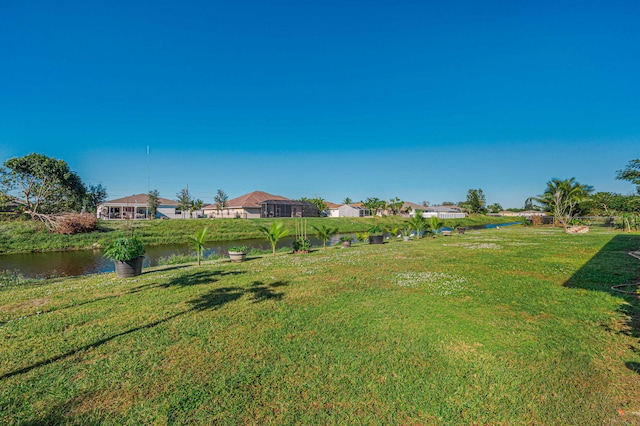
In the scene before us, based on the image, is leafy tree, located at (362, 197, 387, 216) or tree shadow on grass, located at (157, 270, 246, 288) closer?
tree shadow on grass, located at (157, 270, 246, 288)

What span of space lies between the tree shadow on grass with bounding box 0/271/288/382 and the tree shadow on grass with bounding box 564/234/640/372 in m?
7.26

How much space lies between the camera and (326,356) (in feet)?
14.4

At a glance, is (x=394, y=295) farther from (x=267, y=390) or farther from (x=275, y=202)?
(x=275, y=202)

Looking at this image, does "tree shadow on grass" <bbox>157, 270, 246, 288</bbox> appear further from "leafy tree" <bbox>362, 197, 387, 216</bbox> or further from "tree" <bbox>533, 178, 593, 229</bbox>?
"leafy tree" <bbox>362, 197, 387, 216</bbox>

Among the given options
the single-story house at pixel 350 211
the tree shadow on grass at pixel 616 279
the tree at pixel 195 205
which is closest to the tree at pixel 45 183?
the tree at pixel 195 205

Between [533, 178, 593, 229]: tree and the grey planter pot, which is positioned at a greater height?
[533, 178, 593, 229]: tree

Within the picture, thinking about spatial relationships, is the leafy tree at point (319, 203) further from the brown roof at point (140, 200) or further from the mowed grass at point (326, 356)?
the mowed grass at point (326, 356)

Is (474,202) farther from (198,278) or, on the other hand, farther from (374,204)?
(198,278)

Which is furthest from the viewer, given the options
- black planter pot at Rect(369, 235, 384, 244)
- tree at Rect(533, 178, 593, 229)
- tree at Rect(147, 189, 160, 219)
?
tree at Rect(147, 189, 160, 219)

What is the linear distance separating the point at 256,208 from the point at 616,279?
6702 cm

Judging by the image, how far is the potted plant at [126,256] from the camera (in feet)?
34.9

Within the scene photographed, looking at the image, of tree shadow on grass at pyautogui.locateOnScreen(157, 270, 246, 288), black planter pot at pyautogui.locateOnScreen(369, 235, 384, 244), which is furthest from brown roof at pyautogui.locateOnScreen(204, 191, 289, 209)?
tree shadow on grass at pyautogui.locateOnScreen(157, 270, 246, 288)

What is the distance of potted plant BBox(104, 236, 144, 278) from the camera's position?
34.9 ft

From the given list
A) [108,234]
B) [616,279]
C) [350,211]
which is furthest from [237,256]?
[350,211]
